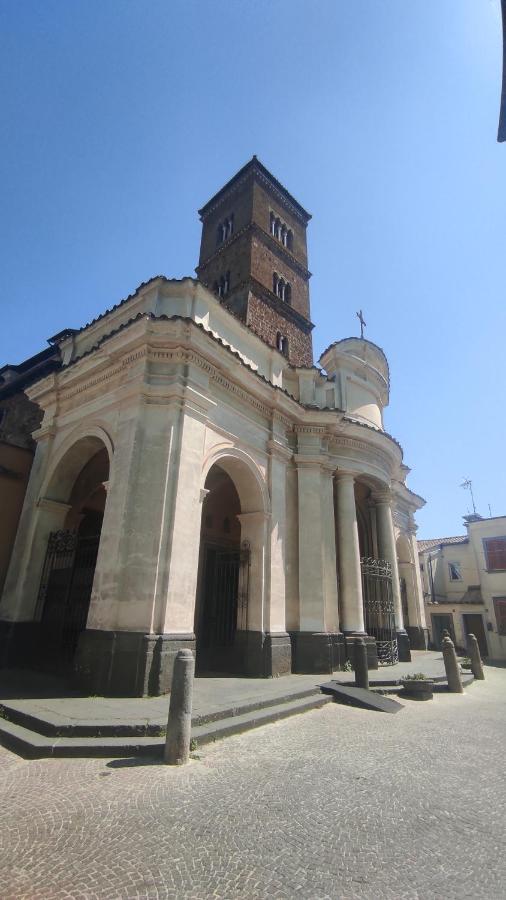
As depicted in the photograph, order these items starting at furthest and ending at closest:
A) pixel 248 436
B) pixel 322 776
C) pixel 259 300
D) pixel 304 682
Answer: pixel 259 300 → pixel 248 436 → pixel 304 682 → pixel 322 776

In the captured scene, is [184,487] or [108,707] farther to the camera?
[184,487]

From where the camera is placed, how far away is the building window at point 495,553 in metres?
27.9

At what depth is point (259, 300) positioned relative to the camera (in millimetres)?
16094

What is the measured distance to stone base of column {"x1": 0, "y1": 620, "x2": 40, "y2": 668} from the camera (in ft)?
29.5

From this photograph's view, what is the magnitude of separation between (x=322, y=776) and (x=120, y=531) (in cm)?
480

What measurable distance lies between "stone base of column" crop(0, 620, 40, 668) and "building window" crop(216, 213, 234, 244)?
57.2 feet

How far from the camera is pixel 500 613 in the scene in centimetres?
2717

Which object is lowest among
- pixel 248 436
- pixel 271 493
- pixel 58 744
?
pixel 58 744

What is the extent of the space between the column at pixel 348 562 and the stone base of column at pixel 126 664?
20.7 ft

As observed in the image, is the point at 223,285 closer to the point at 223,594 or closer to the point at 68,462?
the point at 68,462

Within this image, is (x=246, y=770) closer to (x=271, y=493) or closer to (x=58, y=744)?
(x=58, y=744)

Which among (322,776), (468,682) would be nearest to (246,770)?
(322,776)

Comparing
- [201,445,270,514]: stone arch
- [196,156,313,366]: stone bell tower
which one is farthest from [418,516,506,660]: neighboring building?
[201,445,270,514]: stone arch

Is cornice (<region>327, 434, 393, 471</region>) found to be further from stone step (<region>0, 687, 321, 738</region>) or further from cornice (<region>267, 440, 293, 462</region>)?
stone step (<region>0, 687, 321, 738</region>)
